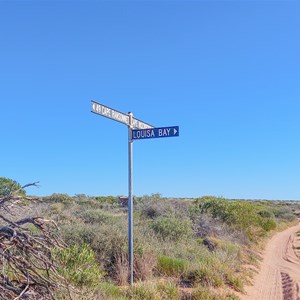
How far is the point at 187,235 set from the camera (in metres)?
14.8

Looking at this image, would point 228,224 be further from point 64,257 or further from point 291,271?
point 64,257

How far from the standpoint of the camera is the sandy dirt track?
10039mm

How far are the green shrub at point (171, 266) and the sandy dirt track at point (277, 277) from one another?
1552 millimetres

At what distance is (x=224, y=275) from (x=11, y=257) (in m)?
7.57

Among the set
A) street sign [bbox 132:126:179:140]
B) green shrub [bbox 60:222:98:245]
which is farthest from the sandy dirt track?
street sign [bbox 132:126:179:140]

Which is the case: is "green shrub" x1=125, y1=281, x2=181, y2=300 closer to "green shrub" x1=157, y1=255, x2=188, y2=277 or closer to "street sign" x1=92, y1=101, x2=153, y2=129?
"green shrub" x1=157, y1=255, x2=188, y2=277

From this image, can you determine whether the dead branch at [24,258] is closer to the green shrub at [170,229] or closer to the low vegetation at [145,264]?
the low vegetation at [145,264]

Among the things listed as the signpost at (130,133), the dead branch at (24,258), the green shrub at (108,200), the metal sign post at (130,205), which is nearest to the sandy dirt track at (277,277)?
the metal sign post at (130,205)

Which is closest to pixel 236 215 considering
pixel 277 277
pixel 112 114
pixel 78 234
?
pixel 277 277

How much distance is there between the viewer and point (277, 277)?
1290 centimetres

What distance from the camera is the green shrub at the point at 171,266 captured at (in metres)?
9.55

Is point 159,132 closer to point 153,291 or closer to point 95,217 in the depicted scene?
point 153,291

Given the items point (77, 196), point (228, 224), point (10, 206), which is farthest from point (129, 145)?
point (77, 196)

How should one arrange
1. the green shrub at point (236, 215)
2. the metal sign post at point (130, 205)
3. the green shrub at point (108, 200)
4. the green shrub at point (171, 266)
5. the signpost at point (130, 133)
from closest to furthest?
the signpost at point (130, 133)
the metal sign post at point (130, 205)
the green shrub at point (171, 266)
the green shrub at point (236, 215)
the green shrub at point (108, 200)
